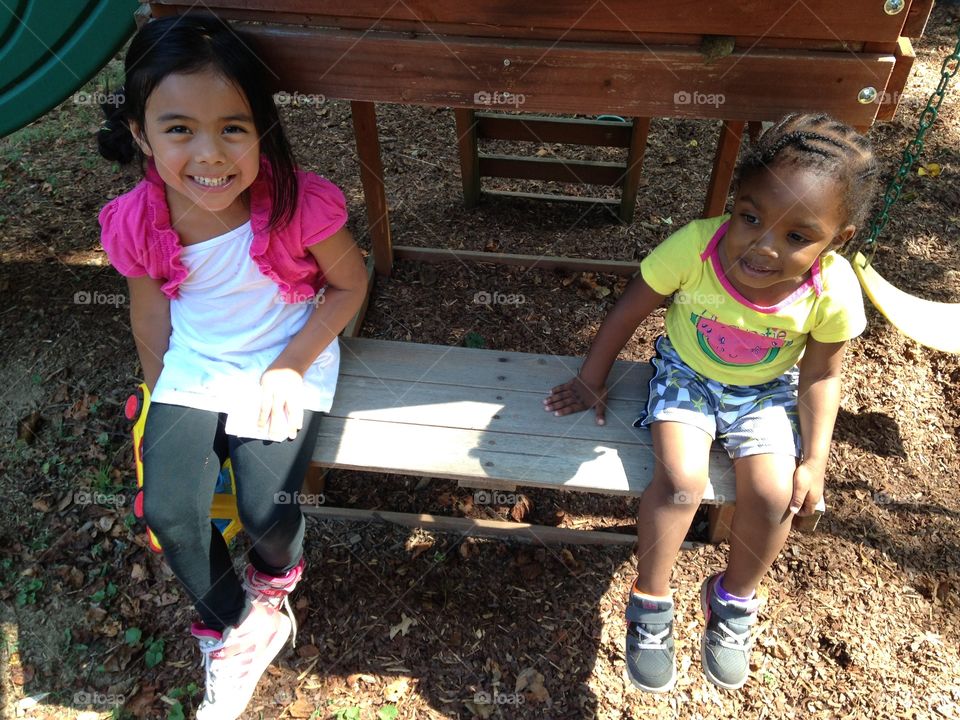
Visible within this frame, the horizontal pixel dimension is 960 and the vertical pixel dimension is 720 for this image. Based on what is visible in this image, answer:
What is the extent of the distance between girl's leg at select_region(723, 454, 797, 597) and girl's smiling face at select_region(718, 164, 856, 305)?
55 cm

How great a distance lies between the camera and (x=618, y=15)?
2.14m

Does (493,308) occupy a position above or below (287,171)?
below

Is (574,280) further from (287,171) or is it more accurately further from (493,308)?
(287,171)

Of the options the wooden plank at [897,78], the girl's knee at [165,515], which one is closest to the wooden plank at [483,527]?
the girl's knee at [165,515]

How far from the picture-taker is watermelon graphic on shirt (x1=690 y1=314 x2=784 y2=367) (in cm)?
240

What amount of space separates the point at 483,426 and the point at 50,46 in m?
2.25

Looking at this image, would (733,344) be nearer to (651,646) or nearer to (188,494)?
(651,646)

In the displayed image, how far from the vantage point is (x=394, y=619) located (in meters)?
2.86

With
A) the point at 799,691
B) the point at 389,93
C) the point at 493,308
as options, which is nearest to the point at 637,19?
the point at 389,93

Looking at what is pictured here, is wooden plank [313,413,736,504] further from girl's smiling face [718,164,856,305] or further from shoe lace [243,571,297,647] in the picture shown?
girl's smiling face [718,164,856,305]

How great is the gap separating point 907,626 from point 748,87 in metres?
2.01

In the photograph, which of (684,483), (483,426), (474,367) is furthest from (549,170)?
(684,483)

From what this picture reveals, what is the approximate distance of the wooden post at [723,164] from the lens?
10.3 feet

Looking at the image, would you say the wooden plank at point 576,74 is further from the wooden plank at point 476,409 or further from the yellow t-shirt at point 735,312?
the wooden plank at point 476,409
